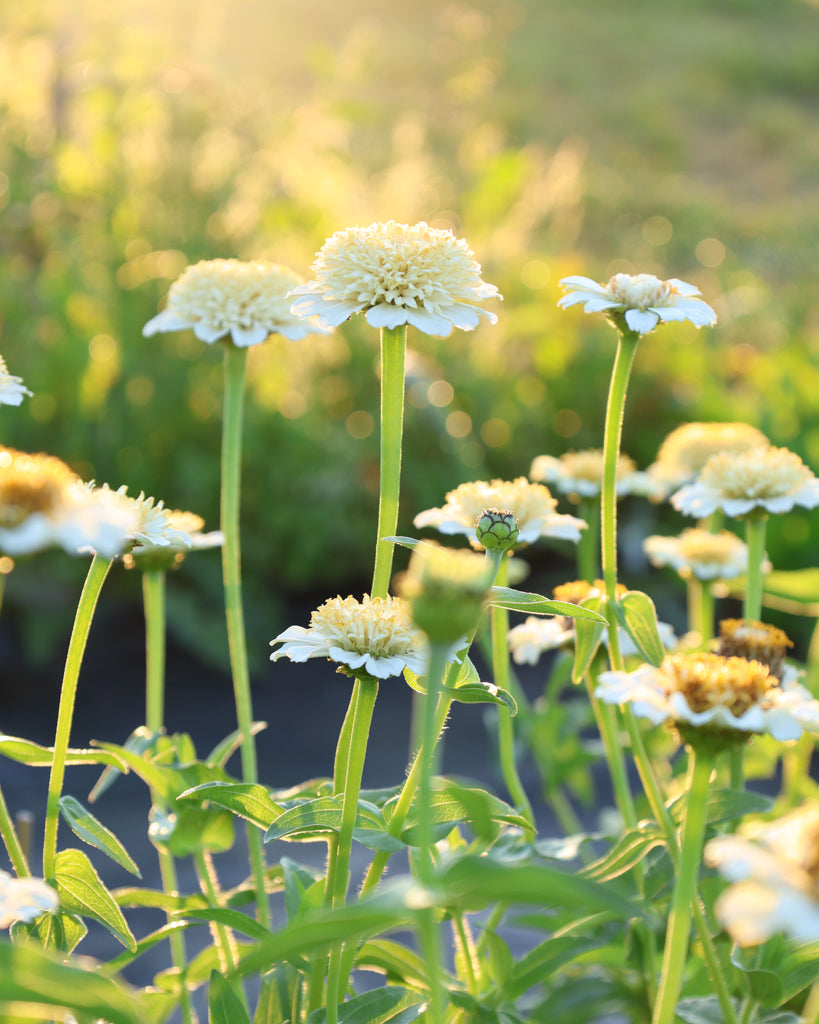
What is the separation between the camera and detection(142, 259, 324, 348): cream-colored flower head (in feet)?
2.11

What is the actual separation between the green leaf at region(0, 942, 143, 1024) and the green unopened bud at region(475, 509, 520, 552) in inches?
11.5

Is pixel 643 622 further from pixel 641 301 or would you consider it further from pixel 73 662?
pixel 73 662

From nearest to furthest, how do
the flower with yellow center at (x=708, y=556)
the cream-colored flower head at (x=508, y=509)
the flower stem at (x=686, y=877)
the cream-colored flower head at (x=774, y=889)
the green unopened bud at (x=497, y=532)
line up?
the cream-colored flower head at (x=774, y=889) → the flower stem at (x=686, y=877) → the green unopened bud at (x=497, y=532) → the cream-colored flower head at (x=508, y=509) → the flower with yellow center at (x=708, y=556)

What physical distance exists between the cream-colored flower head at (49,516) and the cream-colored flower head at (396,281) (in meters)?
0.19

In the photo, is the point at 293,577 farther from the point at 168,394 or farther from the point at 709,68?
the point at 709,68

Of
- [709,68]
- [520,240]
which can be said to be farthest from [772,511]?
[709,68]

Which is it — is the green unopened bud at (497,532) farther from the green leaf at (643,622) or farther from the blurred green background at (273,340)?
the blurred green background at (273,340)

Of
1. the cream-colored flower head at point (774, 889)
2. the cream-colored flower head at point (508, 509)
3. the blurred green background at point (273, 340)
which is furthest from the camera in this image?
the blurred green background at point (273, 340)

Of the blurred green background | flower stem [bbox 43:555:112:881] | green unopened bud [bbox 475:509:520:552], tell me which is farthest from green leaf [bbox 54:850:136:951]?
the blurred green background

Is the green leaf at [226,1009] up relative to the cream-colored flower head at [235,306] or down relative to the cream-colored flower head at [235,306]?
down

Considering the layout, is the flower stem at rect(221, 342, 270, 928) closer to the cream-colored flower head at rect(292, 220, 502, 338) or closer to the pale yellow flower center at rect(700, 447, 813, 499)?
the cream-colored flower head at rect(292, 220, 502, 338)

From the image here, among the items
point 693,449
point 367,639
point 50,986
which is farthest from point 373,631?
point 693,449

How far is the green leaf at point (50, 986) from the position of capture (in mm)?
274

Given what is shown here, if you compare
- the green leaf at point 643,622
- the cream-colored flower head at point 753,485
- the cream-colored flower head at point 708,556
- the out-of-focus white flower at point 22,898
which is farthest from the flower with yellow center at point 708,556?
the out-of-focus white flower at point 22,898
